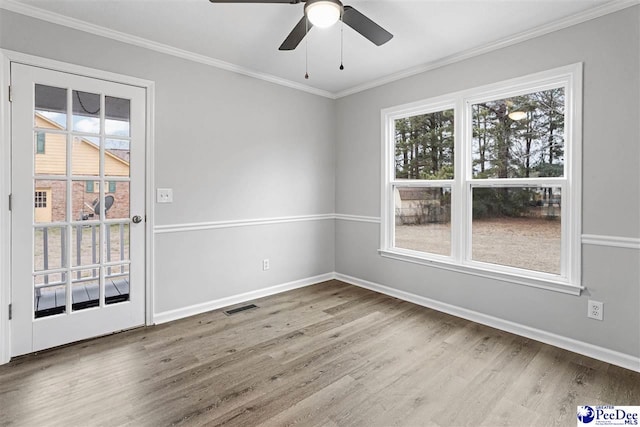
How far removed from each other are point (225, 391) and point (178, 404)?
0.27 metres

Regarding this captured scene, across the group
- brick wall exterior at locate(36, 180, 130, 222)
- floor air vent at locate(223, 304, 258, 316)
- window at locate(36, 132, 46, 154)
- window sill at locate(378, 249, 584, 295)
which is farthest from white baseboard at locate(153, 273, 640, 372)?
window at locate(36, 132, 46, 154)

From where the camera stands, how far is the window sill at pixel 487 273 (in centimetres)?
258

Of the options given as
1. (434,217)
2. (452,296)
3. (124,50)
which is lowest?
(452,296)

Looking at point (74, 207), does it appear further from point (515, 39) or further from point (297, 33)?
point (515, 39)

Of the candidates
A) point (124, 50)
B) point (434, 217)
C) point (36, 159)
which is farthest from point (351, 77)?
point (36, 159)

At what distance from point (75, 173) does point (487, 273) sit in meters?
3.54

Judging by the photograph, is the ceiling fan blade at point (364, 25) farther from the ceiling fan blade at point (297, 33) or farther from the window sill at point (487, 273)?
the window sill at point (487, 273)

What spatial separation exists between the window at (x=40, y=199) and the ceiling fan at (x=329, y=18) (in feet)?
6.22

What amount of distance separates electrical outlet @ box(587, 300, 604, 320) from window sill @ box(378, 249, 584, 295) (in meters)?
0.11

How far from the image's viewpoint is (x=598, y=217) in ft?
7.97

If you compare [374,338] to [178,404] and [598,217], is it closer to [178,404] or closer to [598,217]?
[178,404]

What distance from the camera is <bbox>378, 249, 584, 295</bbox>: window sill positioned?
8.47 feet

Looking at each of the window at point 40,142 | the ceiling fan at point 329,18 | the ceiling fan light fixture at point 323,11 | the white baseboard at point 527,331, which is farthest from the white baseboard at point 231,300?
the ceiling fan light fixture at point 323,11

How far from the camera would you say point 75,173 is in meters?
2.60
